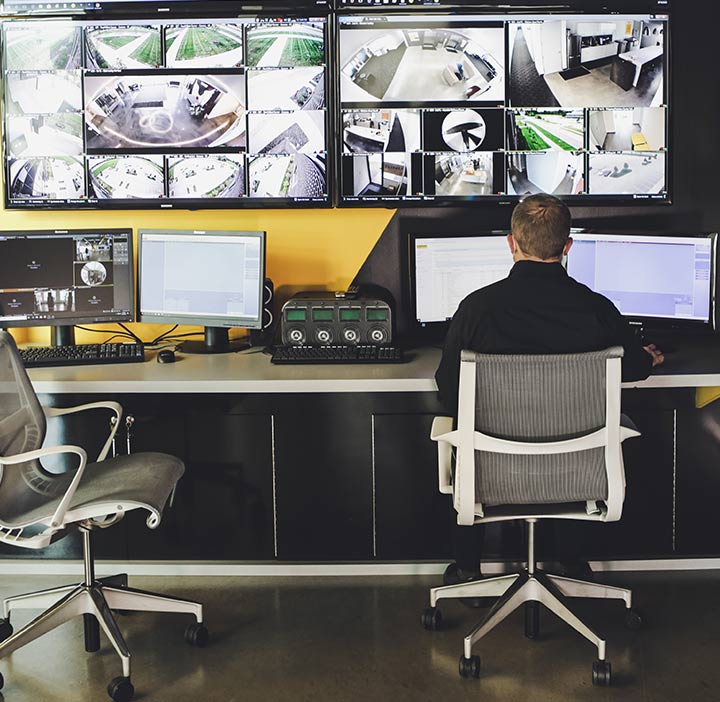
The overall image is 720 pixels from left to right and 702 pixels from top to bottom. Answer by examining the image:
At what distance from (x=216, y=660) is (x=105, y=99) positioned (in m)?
2.18

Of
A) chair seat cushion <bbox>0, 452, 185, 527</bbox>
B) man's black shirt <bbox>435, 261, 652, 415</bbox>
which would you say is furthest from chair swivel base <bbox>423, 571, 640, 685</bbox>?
chair seat cushion <bbox>0, 452, 185, 527</bbox>

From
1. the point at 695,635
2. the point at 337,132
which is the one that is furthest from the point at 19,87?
the point at 695,635

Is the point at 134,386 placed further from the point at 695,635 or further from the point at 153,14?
the point at 695,635

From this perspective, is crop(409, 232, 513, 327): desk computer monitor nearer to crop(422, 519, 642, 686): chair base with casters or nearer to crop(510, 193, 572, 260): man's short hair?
crop(510, 193, 572, 260): man's short hair

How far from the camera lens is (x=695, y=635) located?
3.12m

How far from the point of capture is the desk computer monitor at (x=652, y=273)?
3.57m

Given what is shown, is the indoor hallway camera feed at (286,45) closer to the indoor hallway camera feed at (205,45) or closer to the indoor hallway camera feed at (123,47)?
the indoor hallway camera feed at (205,45)

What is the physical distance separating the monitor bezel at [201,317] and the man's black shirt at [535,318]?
1.09 metres

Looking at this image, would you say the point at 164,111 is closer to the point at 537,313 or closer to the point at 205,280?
the point at 205,280

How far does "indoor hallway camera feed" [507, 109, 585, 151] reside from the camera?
3.81 meters

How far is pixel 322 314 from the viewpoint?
11.8ft

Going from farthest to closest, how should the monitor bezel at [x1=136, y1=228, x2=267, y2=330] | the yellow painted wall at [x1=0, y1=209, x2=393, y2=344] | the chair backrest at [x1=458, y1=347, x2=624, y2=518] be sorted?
the yellow painted wall at [x1=0, y1=209, x2=393, y2=344], the monitor bezel at [x1=136, y1=228, x2=267, y2=330], the chair backrest at [x1=458, y1=347, x2=624, y2=518]

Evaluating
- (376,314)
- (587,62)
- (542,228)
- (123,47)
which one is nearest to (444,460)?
(542,228)

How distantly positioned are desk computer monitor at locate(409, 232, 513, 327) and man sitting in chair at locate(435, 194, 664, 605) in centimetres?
83
